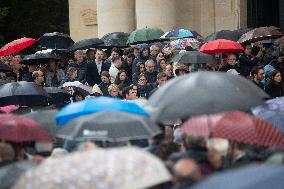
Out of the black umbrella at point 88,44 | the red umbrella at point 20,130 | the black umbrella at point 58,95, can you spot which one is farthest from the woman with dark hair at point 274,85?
the red umbrella at point 20,130

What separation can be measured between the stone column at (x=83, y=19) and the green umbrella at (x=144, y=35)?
6507 millimetres

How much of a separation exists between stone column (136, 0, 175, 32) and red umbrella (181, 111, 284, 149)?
13.7m

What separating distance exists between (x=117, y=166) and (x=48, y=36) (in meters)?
15.4

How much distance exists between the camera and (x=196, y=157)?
24.5 ft

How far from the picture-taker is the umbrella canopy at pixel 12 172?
7.04 metres

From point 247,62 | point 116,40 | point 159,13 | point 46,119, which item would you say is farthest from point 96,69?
point 46,119

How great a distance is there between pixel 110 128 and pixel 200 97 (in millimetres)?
871

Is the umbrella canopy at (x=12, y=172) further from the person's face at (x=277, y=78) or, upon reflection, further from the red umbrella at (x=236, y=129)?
the person's face at (x=277, y=78)

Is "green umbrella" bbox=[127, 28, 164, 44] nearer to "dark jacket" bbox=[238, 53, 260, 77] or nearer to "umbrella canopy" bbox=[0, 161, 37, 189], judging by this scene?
"dark jacket" bbox=[238, 53, 260, 77]

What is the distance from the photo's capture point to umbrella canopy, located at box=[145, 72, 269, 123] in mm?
7863

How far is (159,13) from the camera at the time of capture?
21.5 meters

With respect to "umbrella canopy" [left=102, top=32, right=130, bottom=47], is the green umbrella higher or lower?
higher

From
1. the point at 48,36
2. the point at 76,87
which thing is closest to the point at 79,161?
the point at 76,87

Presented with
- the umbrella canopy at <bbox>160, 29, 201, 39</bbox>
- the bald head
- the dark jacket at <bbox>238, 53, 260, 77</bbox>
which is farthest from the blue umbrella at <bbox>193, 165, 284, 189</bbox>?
the umbrella canopy at <bbox>160, 29, 201, 39</bbox>
